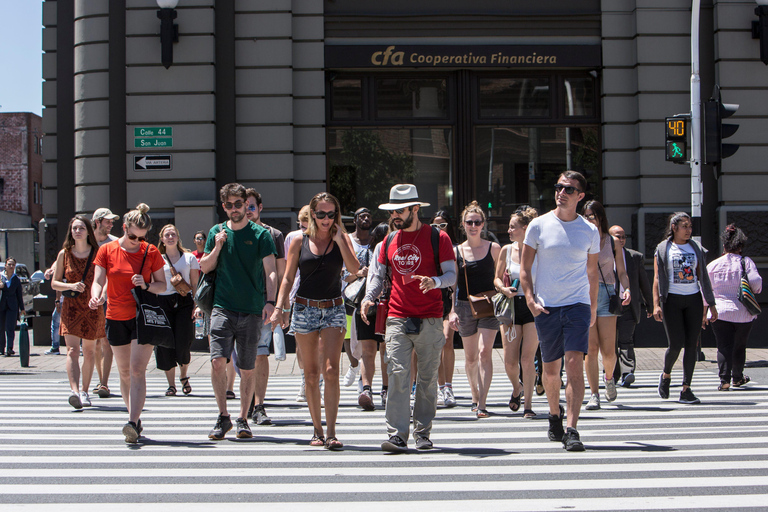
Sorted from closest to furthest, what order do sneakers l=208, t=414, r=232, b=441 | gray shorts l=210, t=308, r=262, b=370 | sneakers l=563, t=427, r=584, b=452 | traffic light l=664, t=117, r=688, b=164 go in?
1. sneakers l=563, t=427, r=584, b=452
2. gray shorts l=210, t=308, r=262, b=370
3. sneakers l=208, t=414, r=232, b=441
4. traffic light l=664, t=117, r=688, b=164

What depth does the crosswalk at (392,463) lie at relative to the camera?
16.9ft

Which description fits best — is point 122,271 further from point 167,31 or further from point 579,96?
point 579,96

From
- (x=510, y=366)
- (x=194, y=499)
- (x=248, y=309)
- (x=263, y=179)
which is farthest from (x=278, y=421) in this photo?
(x=263, y=179)

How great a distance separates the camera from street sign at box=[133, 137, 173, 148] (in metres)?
15.6

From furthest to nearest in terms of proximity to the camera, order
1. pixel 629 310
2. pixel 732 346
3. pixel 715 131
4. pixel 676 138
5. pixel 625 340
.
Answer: pixel 676 138 → pixel 715 131 → pixel 732 346 → pixel 625 340 → pixel 629 310

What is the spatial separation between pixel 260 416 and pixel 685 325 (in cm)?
488

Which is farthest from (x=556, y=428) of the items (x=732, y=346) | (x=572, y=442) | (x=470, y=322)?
(x=732, y=346)

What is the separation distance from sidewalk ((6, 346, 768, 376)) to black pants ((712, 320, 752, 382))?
2.42m

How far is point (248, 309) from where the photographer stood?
7.07 meters

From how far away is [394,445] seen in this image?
6523mm

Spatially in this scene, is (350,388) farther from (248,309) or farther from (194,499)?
(194,499)

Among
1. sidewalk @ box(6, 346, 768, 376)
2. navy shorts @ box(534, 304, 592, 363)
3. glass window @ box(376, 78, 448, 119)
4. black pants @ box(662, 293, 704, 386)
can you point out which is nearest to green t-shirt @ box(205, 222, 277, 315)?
navy shorts @ box(534, 304, 592, 363)

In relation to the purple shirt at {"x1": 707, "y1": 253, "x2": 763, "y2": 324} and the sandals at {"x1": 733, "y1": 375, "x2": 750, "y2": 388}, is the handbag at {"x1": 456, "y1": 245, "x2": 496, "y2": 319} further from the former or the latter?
the sandals at {"x1": 733, "y1": 375, "x2": 750, "y2": 388}

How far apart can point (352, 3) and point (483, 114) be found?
334 cm
